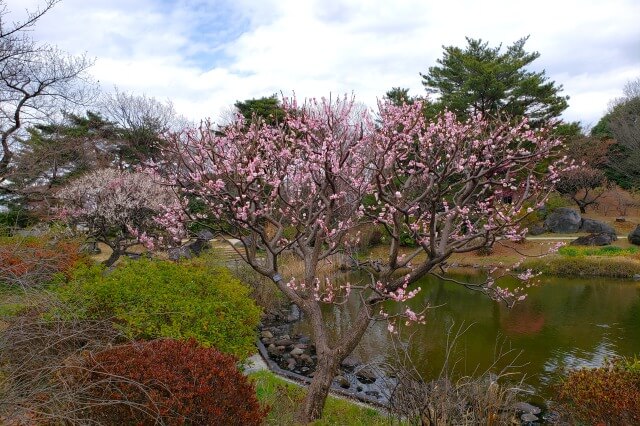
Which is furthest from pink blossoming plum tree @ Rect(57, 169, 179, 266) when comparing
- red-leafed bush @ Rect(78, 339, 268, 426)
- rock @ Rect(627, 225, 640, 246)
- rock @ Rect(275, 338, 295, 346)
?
rock @ Rect(627, 225, 640, 246)

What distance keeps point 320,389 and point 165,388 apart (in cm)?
219

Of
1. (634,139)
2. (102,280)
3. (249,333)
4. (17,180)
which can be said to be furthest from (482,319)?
(634,139)

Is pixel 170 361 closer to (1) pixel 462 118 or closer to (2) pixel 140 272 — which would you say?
Result: (2) pixel 140 272

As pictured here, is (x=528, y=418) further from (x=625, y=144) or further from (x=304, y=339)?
(x=625, y=144)

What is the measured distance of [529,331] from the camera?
11.0m

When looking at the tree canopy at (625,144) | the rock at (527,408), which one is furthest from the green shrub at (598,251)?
the rock at (527,408)

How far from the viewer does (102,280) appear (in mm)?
6832

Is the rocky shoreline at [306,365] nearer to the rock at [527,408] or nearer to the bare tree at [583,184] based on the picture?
the rock at [527,408]

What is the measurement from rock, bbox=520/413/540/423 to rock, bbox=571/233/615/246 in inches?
681

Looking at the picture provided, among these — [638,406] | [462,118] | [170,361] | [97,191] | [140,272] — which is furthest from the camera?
[462,118]

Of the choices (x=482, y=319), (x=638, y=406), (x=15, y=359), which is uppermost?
(x=15, y=359)

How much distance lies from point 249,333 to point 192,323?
1.05 m

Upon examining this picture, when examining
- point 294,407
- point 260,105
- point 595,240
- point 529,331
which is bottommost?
point 529,331

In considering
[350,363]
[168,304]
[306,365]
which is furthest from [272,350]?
[168,304]
